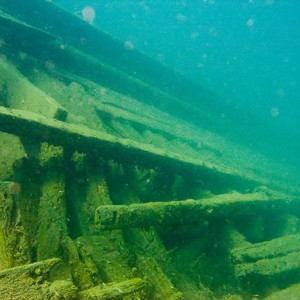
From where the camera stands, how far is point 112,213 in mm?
2693

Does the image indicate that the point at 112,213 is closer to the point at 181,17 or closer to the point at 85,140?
the point at 85,140

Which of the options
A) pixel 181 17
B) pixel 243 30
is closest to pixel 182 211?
pixel 181 17

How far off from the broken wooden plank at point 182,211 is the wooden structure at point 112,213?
0.01 meters

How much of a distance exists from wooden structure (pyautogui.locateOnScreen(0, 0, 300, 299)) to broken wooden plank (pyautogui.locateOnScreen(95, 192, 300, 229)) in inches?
0.5

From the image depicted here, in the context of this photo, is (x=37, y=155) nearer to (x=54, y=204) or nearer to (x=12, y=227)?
(x=54, y=204)

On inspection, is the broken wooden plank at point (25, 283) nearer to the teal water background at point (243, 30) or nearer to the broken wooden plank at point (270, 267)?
the broken wooden plank at point (270, 267)

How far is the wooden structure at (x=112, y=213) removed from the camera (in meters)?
2.15

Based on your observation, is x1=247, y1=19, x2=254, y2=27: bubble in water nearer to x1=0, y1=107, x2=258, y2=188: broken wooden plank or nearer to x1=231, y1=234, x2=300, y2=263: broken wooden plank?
x1=231, y1=234, x2=300, y2=263: broken wooden plank

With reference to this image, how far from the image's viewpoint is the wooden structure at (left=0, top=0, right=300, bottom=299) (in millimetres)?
2146

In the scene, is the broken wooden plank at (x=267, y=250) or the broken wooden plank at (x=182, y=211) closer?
the broken wooden plank at (x=182, y=211)

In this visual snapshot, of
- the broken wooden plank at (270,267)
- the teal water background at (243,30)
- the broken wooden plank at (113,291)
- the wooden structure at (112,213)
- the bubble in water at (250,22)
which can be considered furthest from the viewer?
the bubble in water at (250,22)

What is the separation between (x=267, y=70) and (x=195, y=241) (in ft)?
442

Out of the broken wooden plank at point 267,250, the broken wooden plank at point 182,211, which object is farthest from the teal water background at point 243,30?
the broken wooden plank at point 267,250

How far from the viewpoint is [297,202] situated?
596 centimetres
